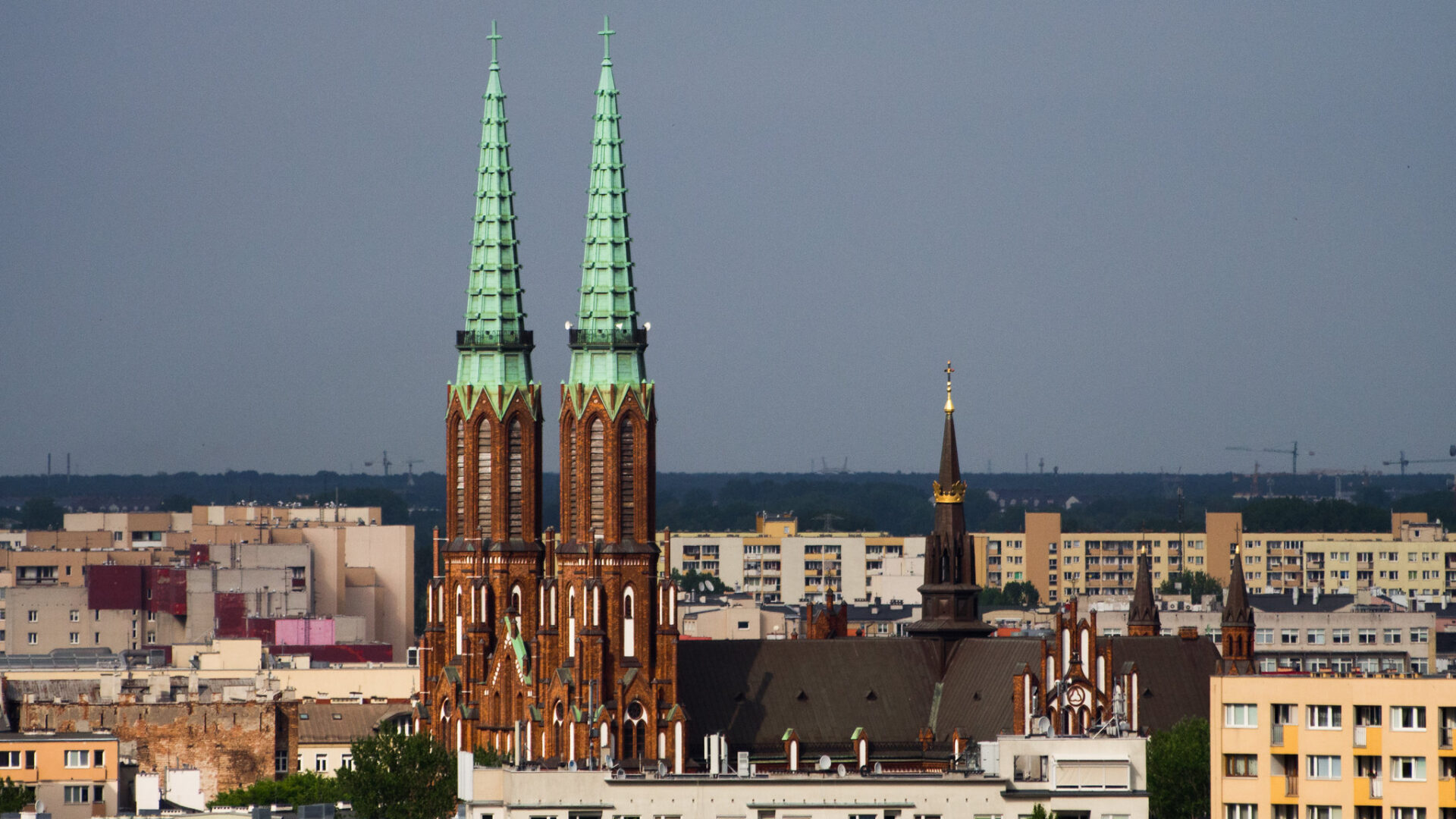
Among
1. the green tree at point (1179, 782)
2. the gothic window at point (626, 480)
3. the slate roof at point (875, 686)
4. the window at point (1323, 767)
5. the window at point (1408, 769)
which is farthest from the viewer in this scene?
the slate roof at point (875, 686)

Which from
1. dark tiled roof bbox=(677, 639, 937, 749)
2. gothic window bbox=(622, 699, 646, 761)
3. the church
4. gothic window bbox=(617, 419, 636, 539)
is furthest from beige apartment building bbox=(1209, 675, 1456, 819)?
gothic window bbox=(617, 419, 636, 539)

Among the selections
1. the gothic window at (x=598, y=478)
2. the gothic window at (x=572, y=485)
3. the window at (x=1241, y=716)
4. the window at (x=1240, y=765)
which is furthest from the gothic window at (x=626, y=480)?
the window at (x=1240, y=765)

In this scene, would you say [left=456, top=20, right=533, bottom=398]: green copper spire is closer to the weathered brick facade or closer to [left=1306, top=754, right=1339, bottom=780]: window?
the weathered brick facade

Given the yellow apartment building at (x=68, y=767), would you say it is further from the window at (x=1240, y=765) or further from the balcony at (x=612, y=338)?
the window at (x=1240, y=765)

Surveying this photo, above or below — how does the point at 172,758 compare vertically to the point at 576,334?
below

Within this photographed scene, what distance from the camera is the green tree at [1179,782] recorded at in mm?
110562

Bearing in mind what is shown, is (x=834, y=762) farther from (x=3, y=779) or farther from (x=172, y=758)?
(x=172, y=758)

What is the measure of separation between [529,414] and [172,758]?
34.7m

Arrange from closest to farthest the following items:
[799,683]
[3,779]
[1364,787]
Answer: [1364,787] < [3,779] < [799,683]

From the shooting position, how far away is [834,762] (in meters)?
125

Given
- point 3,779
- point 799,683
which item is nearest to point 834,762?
point 799,683

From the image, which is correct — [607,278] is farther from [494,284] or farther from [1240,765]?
[1240,765]

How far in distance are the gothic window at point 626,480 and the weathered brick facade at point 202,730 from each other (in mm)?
38719

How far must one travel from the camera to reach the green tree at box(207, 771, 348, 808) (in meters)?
128
